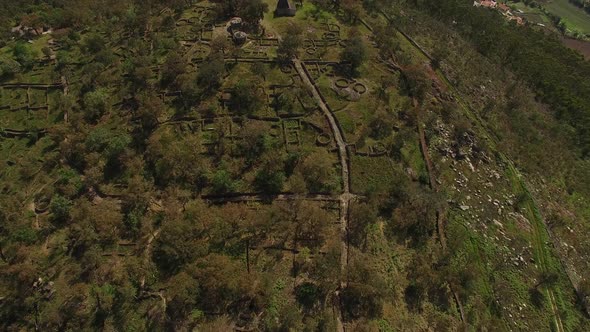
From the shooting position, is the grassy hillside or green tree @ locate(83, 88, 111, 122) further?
green tree @ locate(83, 88, 111, 122)

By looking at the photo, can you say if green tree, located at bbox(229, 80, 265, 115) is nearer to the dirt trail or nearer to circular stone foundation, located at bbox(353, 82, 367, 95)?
the dirt trail

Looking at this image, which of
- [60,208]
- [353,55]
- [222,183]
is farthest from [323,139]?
[60,208]

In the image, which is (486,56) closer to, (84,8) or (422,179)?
(422,179)

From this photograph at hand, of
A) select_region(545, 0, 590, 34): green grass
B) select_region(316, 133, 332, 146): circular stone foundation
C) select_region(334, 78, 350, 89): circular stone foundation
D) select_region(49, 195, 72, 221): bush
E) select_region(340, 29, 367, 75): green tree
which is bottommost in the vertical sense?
select_region(49, 195, 72, 221): bush

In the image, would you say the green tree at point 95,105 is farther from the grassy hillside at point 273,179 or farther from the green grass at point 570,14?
the green grass at point 570,14

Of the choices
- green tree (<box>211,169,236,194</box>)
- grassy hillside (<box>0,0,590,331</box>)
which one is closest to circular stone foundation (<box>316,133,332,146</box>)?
grassy hillside (<box>0,0,590,331</box>)

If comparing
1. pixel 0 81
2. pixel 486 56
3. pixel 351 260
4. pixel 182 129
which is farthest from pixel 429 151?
pixel 0 81

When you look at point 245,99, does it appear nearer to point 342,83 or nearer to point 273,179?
point 273,179

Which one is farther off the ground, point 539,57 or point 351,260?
point 539,57
